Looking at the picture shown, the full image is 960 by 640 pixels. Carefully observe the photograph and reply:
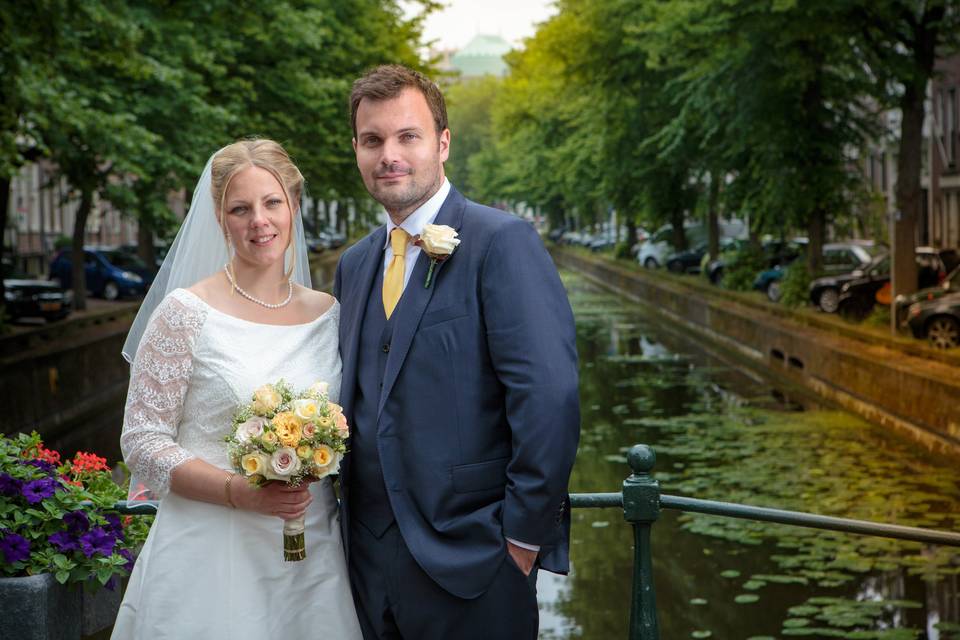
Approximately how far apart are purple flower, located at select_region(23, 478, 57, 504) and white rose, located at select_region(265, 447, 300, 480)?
1231mm

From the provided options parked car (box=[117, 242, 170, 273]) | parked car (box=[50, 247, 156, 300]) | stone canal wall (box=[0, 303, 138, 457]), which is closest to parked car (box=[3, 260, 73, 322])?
stone canal wall (box=[0, 303, 138, 457])

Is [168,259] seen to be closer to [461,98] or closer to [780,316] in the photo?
[780,316]

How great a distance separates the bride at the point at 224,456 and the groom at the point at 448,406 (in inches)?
5.2

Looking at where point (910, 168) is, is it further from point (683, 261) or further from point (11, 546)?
point (683, 261)

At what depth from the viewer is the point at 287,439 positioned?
3242 mm

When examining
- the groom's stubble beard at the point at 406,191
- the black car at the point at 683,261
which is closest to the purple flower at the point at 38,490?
the groom's stubble beard at the point at 406,191

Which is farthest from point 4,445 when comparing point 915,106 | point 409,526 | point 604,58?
point 604,58

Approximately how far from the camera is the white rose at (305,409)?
10.7ft

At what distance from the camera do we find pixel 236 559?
11.8ft

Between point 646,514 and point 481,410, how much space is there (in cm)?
91

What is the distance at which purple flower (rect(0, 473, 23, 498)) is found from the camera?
165 inches

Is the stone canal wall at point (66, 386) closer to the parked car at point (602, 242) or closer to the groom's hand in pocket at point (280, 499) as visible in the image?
the groom's hand in pocket at point (280, 499)

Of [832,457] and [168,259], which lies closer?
[168,259]

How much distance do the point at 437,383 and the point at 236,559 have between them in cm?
73
